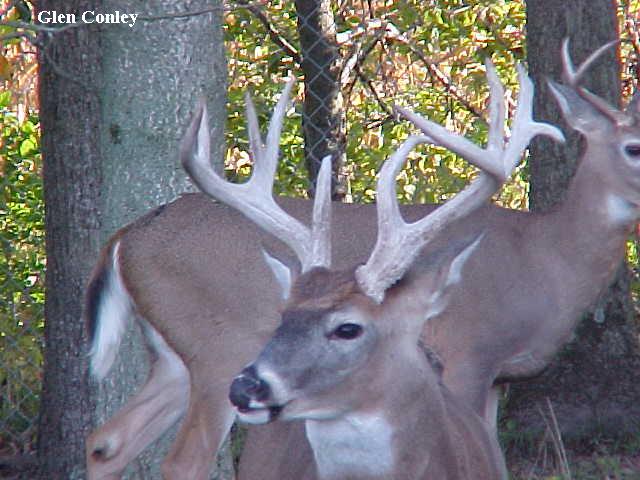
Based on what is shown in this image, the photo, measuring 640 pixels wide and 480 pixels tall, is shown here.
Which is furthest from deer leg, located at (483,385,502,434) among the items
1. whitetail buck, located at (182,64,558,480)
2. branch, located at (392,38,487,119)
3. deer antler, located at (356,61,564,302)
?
branch, located at (392,38,487,119)

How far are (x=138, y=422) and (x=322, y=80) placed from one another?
297cm

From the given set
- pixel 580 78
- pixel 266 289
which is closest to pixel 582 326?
pixel 580 78

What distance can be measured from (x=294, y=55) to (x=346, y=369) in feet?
15.0

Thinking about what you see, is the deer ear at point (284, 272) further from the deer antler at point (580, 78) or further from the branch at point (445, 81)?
the branch at point (445, 81)

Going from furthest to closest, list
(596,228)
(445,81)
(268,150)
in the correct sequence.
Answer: (445,81), (596,228), (268,150)

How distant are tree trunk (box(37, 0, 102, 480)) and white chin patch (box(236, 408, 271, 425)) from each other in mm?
1999

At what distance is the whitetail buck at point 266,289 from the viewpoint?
517cm

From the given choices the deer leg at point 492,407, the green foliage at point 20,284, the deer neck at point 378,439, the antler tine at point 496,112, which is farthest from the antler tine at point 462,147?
the green foliage at point 20,284

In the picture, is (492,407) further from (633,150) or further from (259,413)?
(259,413)

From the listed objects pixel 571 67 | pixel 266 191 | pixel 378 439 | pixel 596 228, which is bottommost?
pixel 596 228

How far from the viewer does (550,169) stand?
626cm

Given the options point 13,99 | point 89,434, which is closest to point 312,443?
point 89,434

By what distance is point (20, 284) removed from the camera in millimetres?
6957

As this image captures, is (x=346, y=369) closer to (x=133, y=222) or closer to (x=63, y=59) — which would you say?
(x=133, y=222)
